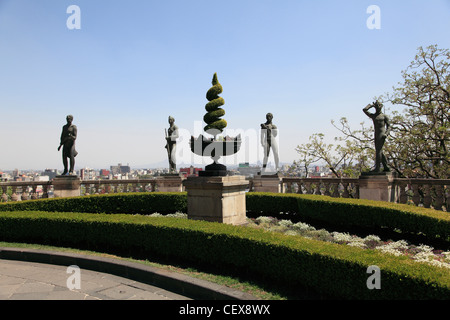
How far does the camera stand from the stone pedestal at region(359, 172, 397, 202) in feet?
36.1

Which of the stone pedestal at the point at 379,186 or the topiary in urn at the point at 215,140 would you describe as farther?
the stone pedestal at the point at 379,186

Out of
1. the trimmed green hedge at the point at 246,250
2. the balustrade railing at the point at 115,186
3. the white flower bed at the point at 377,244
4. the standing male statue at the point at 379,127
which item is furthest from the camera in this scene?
the balustrade railing at the point at 115,186

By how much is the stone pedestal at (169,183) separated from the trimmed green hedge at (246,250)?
770cm

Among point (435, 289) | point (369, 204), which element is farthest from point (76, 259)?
point (369, 204)

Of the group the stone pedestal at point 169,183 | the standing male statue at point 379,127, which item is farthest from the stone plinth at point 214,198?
the stone pedestal at point 169,183

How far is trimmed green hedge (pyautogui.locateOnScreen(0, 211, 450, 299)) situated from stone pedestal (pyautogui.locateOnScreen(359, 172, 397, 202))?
705 centimetres

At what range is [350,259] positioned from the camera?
4043 millimetres

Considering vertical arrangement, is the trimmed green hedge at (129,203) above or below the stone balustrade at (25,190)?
below

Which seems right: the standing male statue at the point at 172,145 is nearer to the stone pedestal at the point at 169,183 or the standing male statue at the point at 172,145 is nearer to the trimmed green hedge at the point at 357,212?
the stone pedestal at the point at 169,183

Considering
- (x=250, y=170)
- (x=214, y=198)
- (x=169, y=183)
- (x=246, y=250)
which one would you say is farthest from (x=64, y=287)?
(x=250, y=170)

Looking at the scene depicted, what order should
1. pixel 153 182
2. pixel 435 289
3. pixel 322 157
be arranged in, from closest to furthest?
pixel 435 289
pixel 153 182
pixel 322 157

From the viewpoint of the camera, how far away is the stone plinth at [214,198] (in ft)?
25.8
